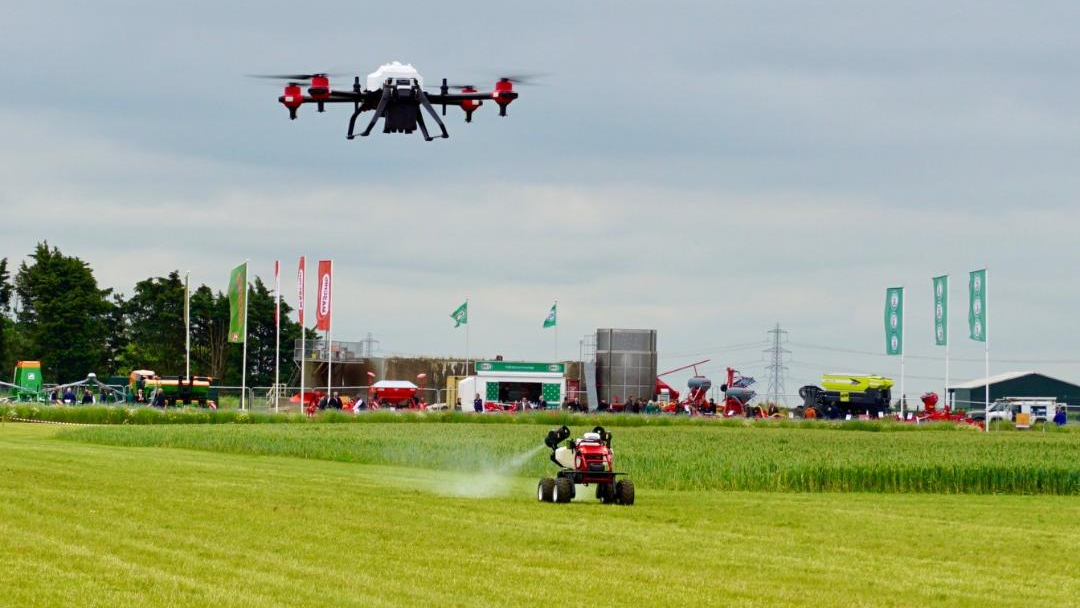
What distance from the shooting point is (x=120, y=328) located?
482 feet

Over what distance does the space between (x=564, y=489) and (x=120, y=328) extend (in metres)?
125

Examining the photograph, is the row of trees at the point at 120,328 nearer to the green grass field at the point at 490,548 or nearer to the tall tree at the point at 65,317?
the tall tree at the point at 65,317

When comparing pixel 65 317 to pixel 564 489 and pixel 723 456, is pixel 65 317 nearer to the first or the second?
pixel 723 456

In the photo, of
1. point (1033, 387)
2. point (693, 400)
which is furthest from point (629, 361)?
point (1033, 387)

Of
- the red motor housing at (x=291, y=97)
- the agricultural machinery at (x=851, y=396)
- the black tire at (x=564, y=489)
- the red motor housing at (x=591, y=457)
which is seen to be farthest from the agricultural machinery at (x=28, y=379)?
the red motor housing at (x=591, y=457)

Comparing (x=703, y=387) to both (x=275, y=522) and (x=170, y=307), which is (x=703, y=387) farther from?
(x=275, y=522)

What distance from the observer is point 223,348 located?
145875 millimetres

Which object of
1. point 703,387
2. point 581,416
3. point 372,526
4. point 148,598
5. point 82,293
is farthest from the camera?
point 82,293

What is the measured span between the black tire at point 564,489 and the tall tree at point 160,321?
118771 mm

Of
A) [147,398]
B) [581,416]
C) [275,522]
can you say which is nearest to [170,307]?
[147,398]

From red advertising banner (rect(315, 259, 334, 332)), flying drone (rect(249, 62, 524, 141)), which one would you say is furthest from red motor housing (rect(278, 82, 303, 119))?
red advertising banner (rect(315, 259, 334, 332))

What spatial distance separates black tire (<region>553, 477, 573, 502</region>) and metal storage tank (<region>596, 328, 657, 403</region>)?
80.9 metres

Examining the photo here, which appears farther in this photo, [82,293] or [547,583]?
[82,293]

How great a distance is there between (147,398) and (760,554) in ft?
264
